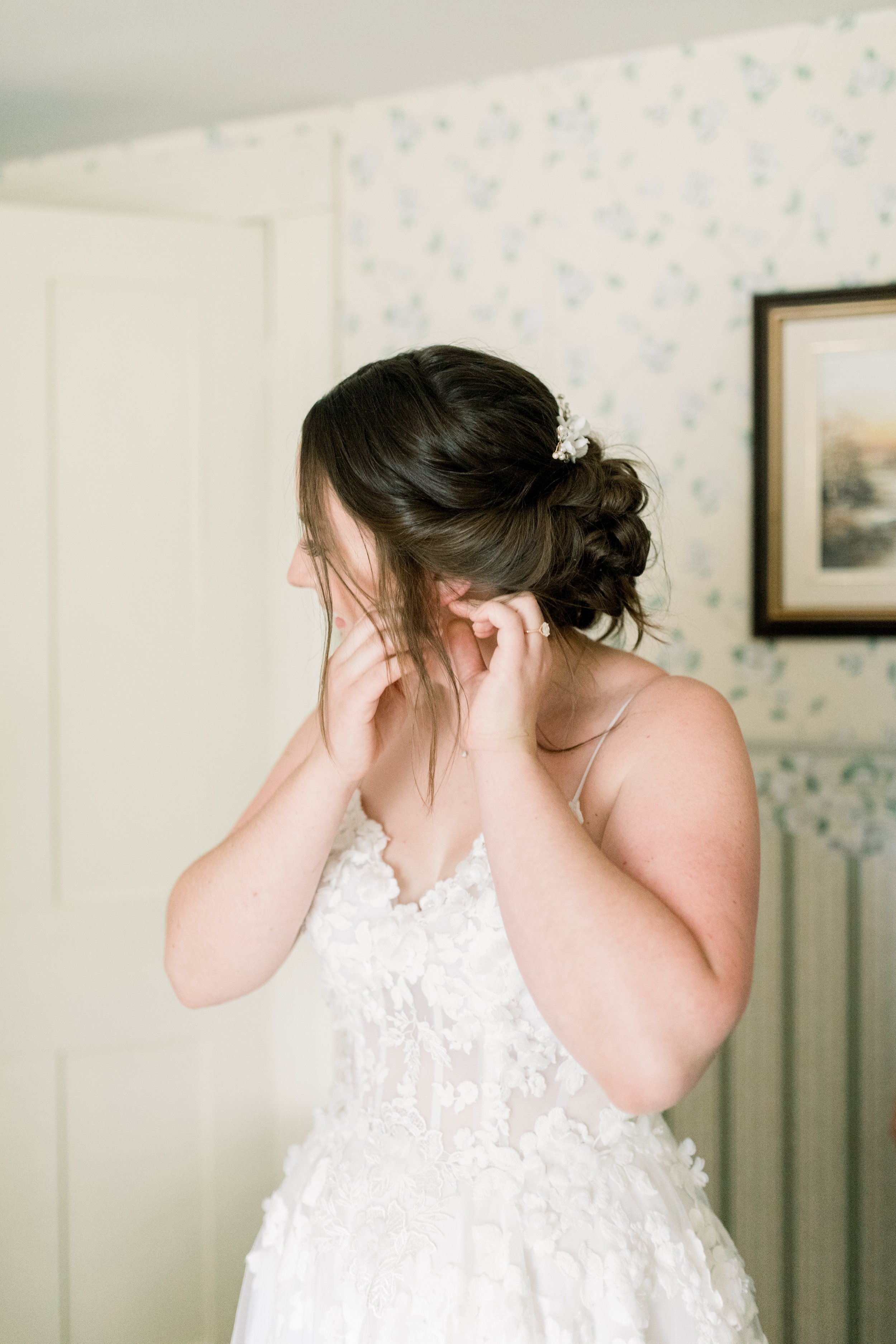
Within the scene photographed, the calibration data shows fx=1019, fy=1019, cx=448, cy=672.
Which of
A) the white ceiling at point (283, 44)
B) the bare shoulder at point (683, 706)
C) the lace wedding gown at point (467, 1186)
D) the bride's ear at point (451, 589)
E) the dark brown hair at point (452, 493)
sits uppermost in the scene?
the white ceiling at point (283, 44)

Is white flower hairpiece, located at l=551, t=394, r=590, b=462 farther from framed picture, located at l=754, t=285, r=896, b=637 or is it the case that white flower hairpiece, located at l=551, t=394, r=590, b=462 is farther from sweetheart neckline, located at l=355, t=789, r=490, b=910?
framed picture, located at l=754, t=285, r=896, b=637

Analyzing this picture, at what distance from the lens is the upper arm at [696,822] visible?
0.86 meters

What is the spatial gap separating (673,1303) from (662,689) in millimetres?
592

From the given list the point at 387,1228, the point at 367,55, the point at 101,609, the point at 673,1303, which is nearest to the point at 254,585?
the point at 101,609

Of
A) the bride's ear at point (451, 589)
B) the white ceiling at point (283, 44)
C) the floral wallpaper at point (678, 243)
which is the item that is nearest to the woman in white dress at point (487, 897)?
the bride's ear at point (451, 589)

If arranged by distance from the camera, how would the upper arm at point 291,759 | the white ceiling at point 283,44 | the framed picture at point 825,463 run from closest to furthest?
the upper arm at point 291,759, the white ceiling at point 283,44, the framed picture at point 825,463

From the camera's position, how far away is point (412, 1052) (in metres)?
1.07

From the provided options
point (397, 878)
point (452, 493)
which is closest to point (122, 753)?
point (397, 878)

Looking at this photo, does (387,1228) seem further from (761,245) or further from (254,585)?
(761,245)

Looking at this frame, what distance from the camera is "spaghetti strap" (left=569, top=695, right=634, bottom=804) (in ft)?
3.49

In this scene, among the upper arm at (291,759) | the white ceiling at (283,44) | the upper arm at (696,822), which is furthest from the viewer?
the white ceiling at (283,44)

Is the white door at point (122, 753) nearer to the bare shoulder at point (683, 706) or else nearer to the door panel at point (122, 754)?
the door panel at point (122, 754)

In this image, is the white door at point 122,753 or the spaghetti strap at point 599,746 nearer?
the spaghetti strap at point 599,746

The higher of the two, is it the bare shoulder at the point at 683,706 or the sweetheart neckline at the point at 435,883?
the bare shoulder at the point at 683,706
